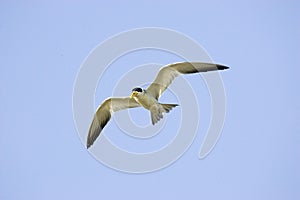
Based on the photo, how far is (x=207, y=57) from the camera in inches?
272

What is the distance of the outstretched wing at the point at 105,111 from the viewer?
22.8 ft

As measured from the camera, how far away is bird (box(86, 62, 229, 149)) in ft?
21.7

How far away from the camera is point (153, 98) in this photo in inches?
265

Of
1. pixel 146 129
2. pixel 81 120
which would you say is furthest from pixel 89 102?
pixel 146 129

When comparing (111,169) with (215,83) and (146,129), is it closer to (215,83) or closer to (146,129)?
(146,129)

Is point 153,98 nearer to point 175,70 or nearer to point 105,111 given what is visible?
point 175,70

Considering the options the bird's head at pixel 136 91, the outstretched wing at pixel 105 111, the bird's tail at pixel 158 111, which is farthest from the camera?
the outstretched wing at pixel 105 111

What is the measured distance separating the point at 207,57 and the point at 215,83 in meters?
0.42

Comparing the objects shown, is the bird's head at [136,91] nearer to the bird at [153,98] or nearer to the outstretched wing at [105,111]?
the bird at [153,98]

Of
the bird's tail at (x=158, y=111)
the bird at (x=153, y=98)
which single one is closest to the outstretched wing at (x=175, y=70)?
the bird at (x=153, y=98)

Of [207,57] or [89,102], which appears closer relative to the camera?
[207,57]

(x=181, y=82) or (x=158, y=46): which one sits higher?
(x=158, y=46)

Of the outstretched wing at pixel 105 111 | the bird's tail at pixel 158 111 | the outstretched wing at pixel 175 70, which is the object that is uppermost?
the outstretched wing at pixel 105 111

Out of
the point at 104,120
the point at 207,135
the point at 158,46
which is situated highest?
the point at 158,46
